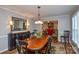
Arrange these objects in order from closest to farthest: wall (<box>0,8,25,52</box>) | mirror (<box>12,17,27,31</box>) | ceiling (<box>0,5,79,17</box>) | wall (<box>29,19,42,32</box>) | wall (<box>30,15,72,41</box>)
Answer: ceiling (<box>0,5,79,17</box>) < wall (<box>0,8,25,52</box>) < mirror (<box>12,17,27,31</box>) < wall (<box>29,19,42,32</box>) < wall (<box>30,15,72,41</box>)

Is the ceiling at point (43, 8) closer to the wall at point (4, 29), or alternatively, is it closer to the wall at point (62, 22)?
the wall at point (4, 29)

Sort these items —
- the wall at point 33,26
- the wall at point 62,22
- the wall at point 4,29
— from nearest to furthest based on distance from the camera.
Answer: the wall at point 4,29, the wall at point 33,26, the wall at point 62,22

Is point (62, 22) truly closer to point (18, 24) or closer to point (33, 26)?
point (33, 26)

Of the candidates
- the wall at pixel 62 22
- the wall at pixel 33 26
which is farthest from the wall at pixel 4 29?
the wall at pixel 62 22

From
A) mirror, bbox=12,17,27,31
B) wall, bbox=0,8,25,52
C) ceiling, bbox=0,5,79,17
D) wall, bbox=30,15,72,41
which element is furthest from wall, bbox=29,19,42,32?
wall, bbox=0,8,25,52

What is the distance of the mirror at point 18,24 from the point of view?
6905mm

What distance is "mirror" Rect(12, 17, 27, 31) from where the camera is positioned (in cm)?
691

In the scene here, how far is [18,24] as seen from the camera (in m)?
7.40

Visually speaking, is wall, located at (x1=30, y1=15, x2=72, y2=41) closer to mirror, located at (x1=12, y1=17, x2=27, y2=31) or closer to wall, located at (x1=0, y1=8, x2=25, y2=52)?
mirror, located at (x1=12, y1=17, x2=27, y2=31)

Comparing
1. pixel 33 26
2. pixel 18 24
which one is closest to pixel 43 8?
pixel 18 24

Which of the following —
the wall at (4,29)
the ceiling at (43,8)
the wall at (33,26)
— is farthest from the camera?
the wall at (33,26)
